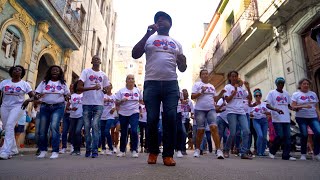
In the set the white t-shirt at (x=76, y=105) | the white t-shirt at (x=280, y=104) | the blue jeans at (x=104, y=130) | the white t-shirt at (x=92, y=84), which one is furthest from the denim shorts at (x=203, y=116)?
the white t-shirt at (x=76, y=105)

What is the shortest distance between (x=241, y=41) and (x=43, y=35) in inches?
366

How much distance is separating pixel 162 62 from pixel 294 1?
7869 mm

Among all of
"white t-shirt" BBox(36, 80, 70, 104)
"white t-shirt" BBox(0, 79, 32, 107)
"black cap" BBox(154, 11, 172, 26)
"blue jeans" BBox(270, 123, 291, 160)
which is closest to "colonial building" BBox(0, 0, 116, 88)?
"white t-shirt" BBox(0, 79, 32, 107)

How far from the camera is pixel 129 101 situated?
620cm

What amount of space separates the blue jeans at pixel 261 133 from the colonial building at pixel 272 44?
3217 millimetres

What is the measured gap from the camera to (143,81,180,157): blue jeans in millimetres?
3705

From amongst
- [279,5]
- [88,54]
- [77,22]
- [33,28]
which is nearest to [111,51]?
[88,54]

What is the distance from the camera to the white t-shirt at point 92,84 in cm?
523

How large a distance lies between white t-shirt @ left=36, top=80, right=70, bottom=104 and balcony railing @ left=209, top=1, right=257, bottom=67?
8.89 m

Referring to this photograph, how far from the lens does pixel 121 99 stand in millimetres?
6262

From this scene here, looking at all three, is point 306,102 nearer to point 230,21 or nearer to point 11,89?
point 11,89

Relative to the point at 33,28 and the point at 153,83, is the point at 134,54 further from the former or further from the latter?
the point at 33,28

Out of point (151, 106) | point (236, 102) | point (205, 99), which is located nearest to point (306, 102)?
point (236, 102)

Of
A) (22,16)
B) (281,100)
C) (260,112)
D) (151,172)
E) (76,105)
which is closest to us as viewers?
(151,172)
